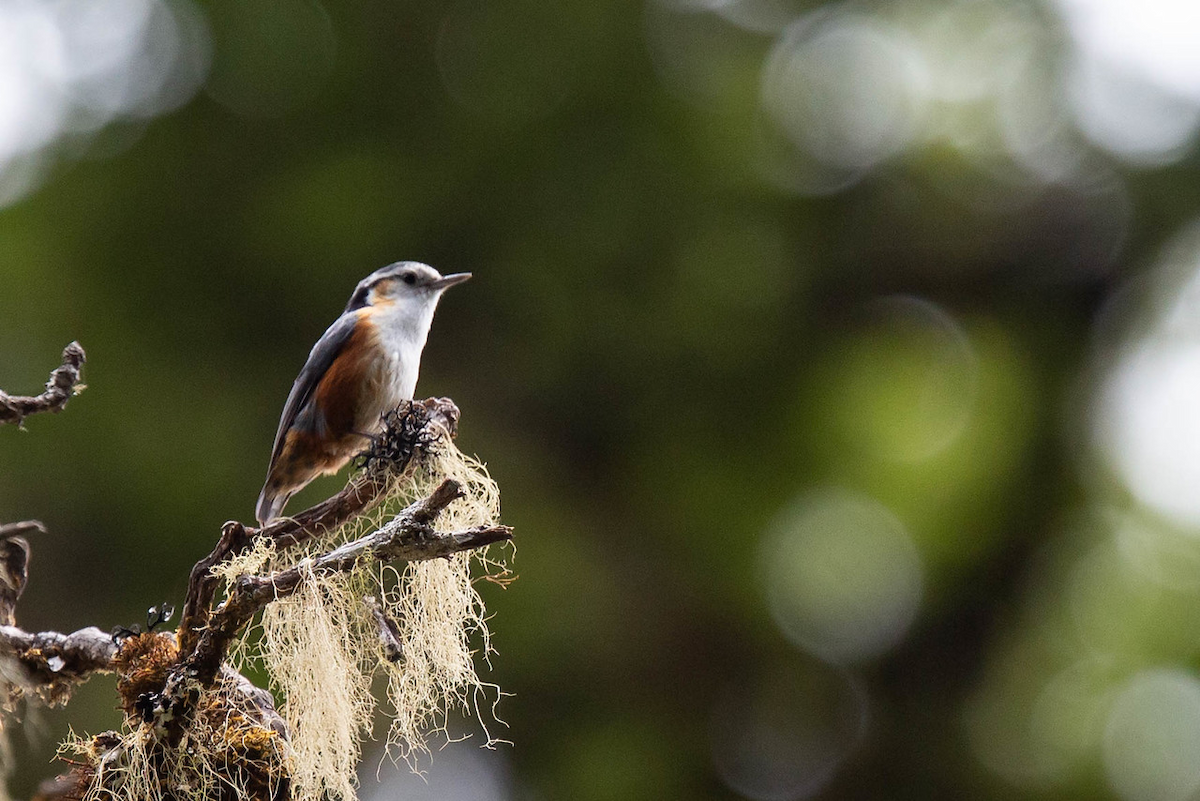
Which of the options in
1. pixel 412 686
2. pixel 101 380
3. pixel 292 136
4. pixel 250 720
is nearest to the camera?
pixel 250 720

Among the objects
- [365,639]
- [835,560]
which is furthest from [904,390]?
[365,639]

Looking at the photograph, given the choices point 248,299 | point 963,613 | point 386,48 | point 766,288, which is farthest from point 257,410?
point 963,613

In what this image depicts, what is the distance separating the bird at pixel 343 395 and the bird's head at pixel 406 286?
5cm

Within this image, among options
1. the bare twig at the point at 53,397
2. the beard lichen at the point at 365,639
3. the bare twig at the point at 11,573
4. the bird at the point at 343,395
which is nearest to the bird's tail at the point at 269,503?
the bird at the point at 343,395

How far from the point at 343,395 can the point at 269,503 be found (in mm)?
409

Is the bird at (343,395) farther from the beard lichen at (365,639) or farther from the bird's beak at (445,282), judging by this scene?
the beard lichen at (365,639)

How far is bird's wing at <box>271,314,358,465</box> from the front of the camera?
3.08 meters

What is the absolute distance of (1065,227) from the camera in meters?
5.84

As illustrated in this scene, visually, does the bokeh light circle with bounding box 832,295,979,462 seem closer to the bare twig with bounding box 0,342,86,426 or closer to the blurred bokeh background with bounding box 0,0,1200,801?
the blurred bokeh background with bounding box 0,0,1200,801

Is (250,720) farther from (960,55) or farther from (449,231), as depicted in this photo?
(960,55)

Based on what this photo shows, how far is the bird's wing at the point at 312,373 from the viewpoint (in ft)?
10.1

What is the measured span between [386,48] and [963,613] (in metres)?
4.08

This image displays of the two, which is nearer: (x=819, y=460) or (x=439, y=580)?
(x=439, y=580)

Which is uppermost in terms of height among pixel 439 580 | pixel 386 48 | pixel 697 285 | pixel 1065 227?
pixel 386 48
